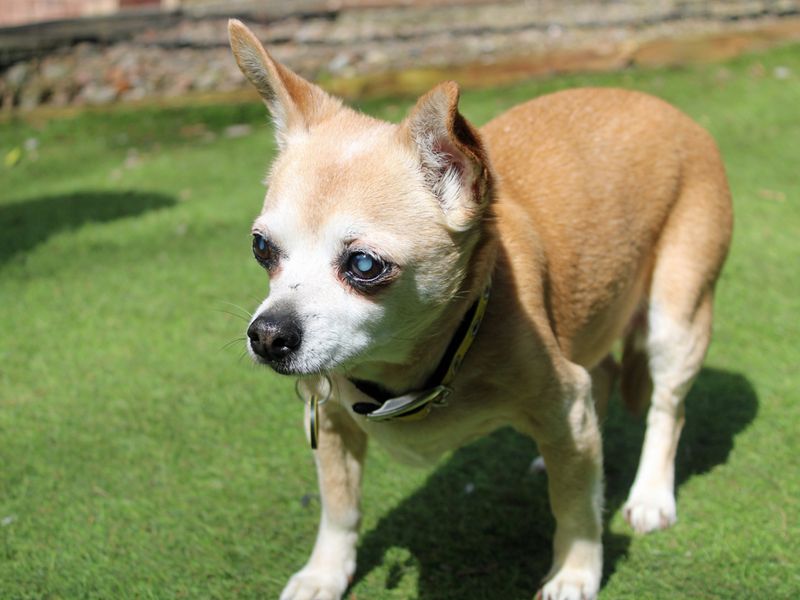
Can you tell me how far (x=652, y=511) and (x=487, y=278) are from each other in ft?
3.88

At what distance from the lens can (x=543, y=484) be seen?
3361 mm

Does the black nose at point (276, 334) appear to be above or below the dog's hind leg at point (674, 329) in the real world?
above

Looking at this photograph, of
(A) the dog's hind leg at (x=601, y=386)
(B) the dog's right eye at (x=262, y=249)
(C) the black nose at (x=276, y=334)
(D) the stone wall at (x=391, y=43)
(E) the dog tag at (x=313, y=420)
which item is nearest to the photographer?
(C) the black nose at (x=276, y=334)

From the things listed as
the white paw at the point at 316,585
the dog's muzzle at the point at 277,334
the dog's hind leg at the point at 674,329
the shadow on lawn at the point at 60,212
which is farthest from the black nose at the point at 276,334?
the shadow on lawn at the point at 60,212

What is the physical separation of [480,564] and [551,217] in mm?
1130

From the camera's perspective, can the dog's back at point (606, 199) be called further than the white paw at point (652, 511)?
No

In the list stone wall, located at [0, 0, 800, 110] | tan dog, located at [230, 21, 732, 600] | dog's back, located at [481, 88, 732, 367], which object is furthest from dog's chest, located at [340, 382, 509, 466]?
stone wall, located at [0, 0, 800, 110]

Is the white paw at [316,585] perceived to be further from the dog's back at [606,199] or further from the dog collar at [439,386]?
the dog's back at [606,199]

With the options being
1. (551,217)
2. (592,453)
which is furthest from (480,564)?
(551,217)

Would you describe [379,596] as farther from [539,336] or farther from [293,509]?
[539,336]

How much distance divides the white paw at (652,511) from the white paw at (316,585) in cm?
101

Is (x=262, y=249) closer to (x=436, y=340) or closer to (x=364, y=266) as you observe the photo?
(x=364, y=266)

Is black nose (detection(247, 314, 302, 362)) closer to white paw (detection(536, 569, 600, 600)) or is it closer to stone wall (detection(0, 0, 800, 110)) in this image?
white paw (detection(536, 569, 600, 600))

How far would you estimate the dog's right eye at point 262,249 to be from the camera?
89.4 inches
